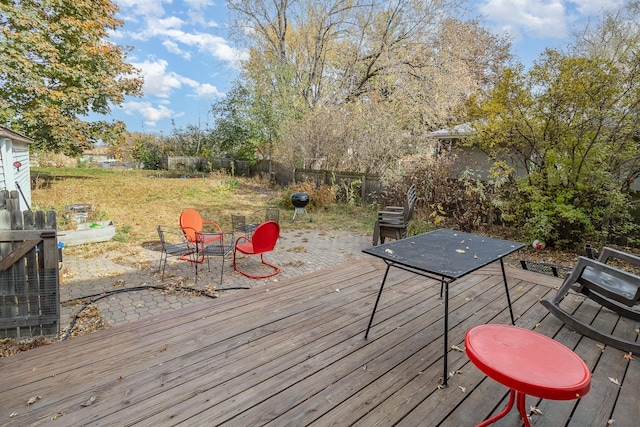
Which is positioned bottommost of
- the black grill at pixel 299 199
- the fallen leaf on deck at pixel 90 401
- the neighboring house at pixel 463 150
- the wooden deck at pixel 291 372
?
the fallen leaf on deck at pixel 90 401

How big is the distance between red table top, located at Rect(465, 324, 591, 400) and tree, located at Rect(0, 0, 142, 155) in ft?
41.0

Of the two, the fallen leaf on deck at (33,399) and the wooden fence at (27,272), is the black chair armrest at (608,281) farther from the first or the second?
the wooden fence at (27,272)

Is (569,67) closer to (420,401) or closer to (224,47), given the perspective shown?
(420,401)

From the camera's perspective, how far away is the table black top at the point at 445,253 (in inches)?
78.5

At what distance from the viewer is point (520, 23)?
13.8m

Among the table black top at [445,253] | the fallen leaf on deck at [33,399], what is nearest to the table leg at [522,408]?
the table black top at [445,253]

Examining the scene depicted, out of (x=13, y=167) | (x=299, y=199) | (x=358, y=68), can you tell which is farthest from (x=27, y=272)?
(x=358, y=68)

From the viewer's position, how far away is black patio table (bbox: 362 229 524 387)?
6.31ft

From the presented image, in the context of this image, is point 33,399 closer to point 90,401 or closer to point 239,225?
point 90,401

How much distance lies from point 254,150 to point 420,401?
598 inches

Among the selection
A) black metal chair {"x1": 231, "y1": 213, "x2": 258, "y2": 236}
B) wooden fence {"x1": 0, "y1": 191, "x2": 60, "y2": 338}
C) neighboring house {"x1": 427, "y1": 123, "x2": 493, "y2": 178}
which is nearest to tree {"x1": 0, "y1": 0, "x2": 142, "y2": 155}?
black metal chair {"x1": 231, "y1": 213, "x2": 258, "y2": 236}

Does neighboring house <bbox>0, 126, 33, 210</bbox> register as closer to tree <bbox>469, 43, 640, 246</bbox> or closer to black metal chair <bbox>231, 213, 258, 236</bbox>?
black metal chair <bbox>231, 213, 258, 236</bbox>

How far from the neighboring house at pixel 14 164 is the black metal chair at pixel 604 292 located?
7.04 meters

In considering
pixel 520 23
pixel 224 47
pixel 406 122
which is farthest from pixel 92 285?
pixel 520 23
